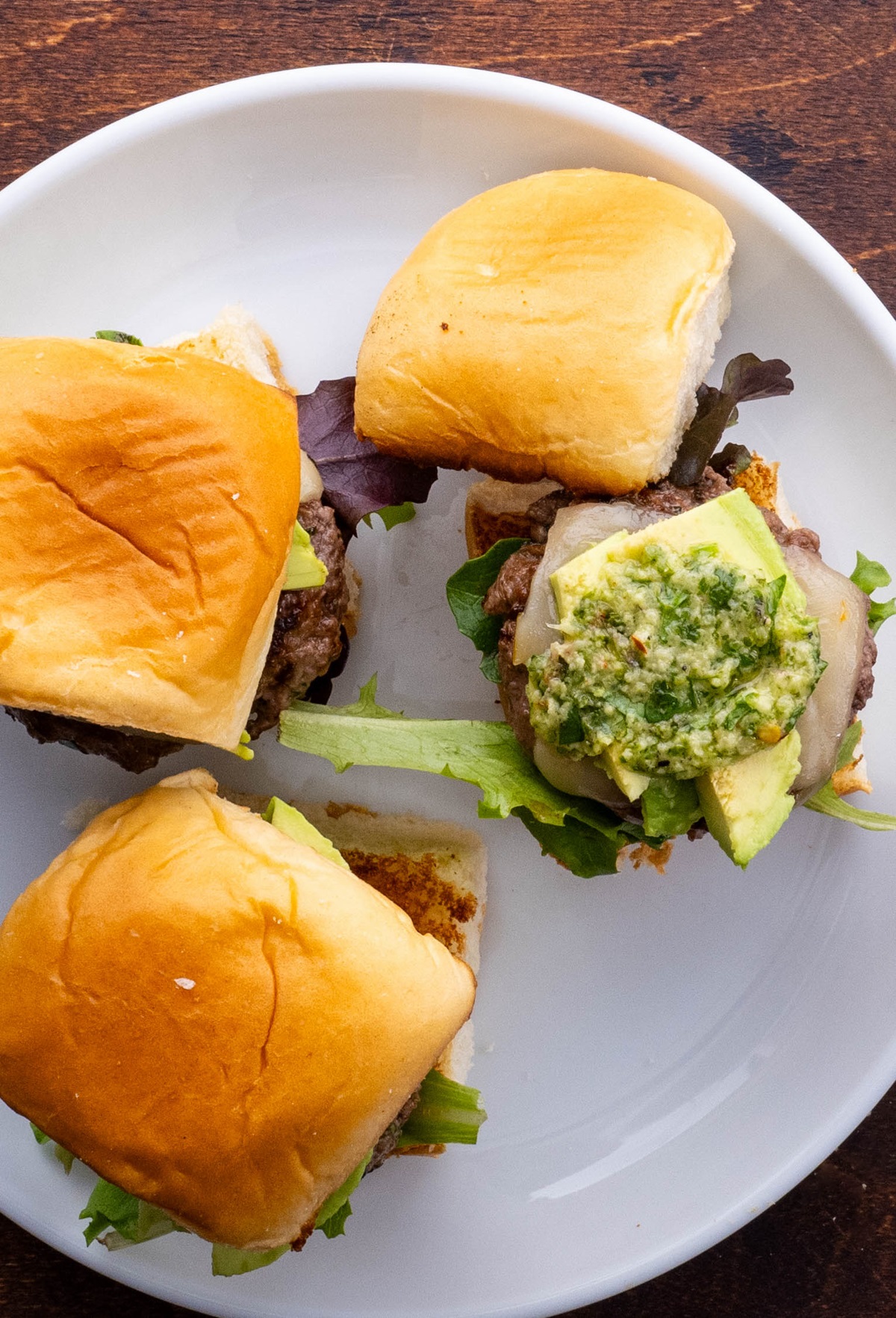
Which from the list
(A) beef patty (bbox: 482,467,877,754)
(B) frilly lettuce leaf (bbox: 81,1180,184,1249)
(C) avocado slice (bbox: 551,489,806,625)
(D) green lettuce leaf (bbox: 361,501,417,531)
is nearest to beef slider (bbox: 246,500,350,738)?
(D) green lettuce leaf (bbox: 361,501,417,531)

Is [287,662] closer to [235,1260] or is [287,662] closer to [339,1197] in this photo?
[339,1197]

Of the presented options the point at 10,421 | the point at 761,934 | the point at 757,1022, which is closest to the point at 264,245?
the point at 10,421

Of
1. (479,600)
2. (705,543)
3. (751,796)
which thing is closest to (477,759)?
(479,600)

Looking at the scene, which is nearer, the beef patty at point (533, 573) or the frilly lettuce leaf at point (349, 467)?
the beef patty at point (533, 573)

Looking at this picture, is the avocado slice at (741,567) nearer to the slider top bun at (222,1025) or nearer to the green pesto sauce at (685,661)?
the green pesto sauce at (685,661)

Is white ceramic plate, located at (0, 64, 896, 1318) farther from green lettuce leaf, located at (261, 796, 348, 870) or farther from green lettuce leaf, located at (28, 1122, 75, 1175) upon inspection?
green lettuce leaf, located at (261, 796, 348, 870)

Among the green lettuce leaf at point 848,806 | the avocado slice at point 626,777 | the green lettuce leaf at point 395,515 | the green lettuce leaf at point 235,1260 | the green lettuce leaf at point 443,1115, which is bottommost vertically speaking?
the green lettuce leaf at point 235,1260

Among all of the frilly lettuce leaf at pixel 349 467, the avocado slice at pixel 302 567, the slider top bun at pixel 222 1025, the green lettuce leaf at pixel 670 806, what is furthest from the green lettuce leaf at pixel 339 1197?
the frilly lettuce leaf at pixel 349 467

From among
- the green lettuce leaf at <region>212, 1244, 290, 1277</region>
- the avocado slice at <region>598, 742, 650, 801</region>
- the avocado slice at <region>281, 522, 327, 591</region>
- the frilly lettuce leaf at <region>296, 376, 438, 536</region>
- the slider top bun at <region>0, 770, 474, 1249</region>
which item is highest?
the frilly lettuce leaf at <region>296, 376, 438, 536</region>
